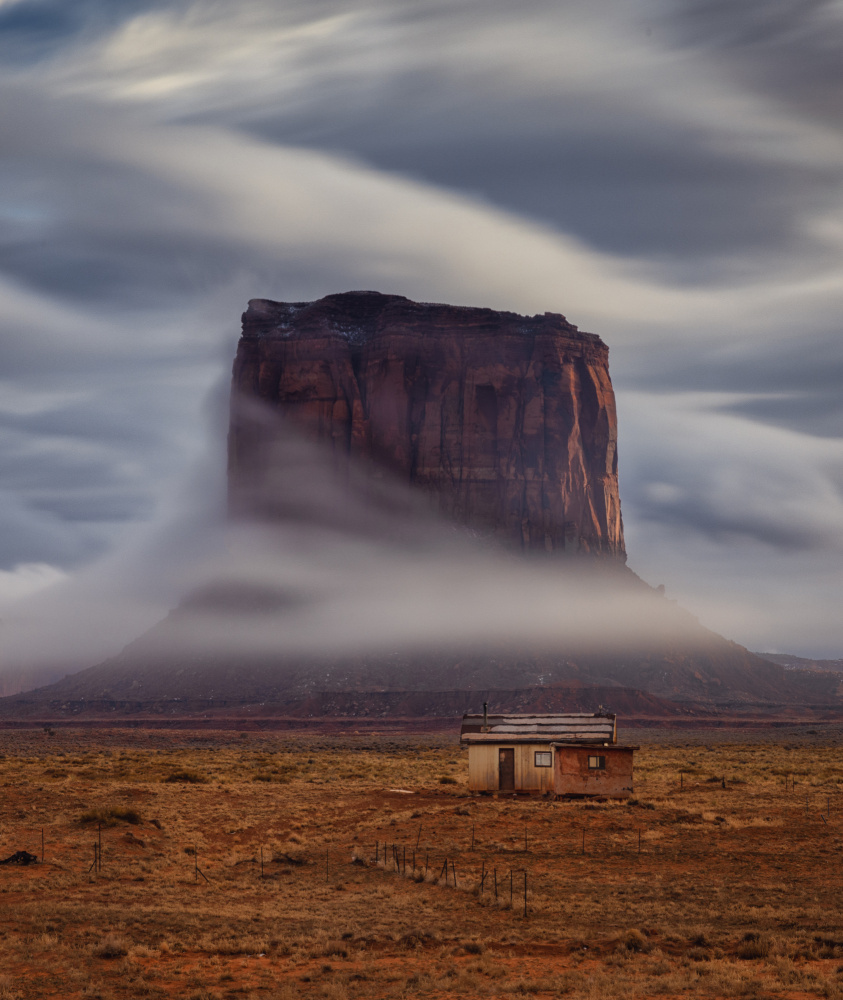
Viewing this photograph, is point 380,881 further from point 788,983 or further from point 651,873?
point 788,983

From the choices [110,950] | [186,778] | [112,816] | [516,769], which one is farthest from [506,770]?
[110,950]

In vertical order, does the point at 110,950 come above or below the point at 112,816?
below

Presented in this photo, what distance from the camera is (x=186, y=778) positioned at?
47.0 m

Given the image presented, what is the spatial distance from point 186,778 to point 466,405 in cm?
13208

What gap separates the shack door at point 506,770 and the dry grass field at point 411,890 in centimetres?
118

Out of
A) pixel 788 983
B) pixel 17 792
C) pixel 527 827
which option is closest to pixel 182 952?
pixel 788 983

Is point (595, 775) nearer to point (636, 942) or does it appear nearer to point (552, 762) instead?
point (552, 762)

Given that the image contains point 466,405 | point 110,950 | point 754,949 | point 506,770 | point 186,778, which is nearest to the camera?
point 754,949

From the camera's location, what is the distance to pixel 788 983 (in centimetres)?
1591

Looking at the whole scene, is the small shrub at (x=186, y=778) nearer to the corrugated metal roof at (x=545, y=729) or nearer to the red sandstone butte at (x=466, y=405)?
the corrugated metal roof at (x=545, y=729)

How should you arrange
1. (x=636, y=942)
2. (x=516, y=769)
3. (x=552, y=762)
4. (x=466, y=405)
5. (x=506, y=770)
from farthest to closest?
(x=466, y=405) → (x=506, y=770) → (x=516, y=769) → (x=552, y=762) → (x=636, y=942)

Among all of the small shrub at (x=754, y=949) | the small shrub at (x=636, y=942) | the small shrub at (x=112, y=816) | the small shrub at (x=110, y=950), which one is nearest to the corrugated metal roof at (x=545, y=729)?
the small shrub at (x=112, y=816)

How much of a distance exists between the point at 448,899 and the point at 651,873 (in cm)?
562

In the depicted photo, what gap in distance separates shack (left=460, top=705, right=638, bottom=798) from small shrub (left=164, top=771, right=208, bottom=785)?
12177 millimetres
